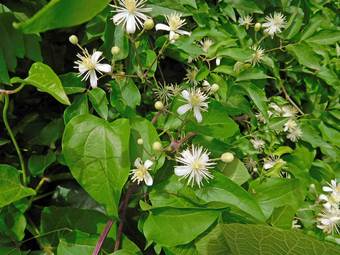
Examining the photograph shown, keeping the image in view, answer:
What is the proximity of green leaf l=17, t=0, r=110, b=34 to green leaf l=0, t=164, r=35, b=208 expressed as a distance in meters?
0.51

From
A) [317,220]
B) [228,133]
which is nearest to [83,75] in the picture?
[228,133]

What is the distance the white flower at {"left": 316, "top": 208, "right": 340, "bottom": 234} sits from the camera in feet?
3.92

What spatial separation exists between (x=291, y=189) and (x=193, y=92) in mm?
343

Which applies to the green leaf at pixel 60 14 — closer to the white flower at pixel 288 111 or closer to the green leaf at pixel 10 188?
the green leaf at pixel 10 188

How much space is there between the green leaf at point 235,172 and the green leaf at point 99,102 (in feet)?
1.03

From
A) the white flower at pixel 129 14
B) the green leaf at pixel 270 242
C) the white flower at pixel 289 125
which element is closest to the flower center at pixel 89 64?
the white flower at pixel 129 14

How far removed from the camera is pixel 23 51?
35.8 inches

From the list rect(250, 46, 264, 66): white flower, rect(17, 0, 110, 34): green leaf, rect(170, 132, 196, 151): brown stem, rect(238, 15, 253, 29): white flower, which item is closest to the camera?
rect(17, 0, 110, 34): green leaf

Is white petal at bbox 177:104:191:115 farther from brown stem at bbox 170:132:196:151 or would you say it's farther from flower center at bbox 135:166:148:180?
flower center at bbox 135:166:148:180

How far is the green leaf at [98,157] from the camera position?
0.85m

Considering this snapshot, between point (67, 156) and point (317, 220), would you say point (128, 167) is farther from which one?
point (317, 220)

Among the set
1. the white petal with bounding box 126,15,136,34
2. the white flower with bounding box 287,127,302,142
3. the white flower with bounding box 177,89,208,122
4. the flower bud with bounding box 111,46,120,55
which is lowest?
the white flower with bounding box 287,127,302,142

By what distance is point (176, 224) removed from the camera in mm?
882

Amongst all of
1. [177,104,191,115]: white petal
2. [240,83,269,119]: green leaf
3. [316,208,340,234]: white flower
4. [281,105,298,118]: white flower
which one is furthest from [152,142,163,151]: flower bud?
[281,105,298,118]: white flower
